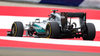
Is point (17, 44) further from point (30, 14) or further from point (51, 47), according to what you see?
point (30, 14)

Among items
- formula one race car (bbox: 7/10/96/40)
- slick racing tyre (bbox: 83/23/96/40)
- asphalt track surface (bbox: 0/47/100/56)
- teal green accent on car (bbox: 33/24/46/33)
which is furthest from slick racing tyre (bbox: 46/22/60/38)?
asphalt track surface (bbox: 0/47/100/56)

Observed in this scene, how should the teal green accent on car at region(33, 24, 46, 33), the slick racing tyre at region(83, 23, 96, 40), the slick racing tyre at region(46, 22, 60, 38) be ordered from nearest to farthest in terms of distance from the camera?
1. the slick racing tyre at region(46, 22, 60, 38)
2. the slick racing tyre at region(83, 23, 96, 40)
3. the teal green accent on car at region(33, 24, 46, 33)

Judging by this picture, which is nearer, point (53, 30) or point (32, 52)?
point (32, 52)

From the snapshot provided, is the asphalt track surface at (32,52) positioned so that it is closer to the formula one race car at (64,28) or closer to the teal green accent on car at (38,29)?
the formula one race car at (64,28)

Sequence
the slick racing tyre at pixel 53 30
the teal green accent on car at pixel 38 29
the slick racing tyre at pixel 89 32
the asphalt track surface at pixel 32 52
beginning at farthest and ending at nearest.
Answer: the teal green accent on car at pixel 38 29 → the slick racing tyre at pixel 89 32 → the slick racing tyre at pixel 53 30 → the asphalt track surface at pixel 32 52

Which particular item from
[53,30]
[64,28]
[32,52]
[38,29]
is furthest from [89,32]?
[32,52]

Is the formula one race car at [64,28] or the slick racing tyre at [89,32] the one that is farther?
the slick racing tyre at [89,32]

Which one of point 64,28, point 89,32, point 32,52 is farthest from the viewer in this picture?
point 89,32

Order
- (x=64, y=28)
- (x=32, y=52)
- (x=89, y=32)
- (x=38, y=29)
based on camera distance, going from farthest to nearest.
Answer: (x=38, y=29) → (x=89, y=32) → (x=64, y=28) → (x=32, y=52)

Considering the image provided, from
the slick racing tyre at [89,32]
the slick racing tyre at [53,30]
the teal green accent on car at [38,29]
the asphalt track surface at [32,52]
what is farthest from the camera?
the teal green accent on car at [38,29]

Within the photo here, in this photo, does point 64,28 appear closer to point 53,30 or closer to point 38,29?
point 53,30

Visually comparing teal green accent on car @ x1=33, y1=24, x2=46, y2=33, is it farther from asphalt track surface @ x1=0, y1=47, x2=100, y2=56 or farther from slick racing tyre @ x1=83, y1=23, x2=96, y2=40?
asphalt track surface @ x1=0, y1=47, x2=100, y2=56

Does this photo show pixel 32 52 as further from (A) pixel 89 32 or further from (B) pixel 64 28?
(A) pixel 89 32

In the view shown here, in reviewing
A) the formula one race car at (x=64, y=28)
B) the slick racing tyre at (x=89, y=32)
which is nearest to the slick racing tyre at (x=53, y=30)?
the formula one race car at (x=64, y=28)
